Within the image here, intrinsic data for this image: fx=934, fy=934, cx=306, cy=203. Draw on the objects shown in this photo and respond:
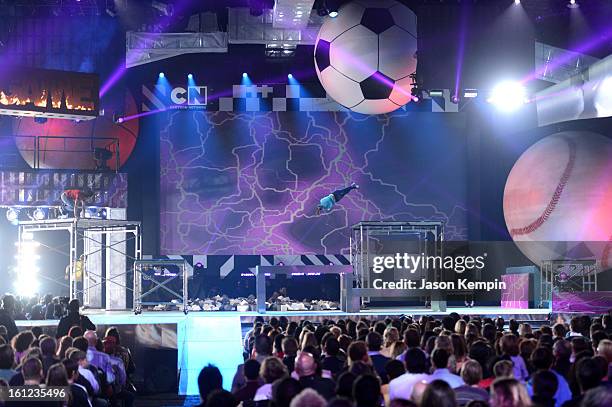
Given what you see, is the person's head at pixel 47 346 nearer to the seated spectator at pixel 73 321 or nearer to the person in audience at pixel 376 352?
the person in audience at pixel 376 352

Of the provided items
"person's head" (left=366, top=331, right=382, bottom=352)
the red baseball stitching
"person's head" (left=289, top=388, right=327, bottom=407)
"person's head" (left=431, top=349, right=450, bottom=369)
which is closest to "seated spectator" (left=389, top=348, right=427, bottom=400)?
"person's head" (left=431, top=349, right=450, bottom=369)

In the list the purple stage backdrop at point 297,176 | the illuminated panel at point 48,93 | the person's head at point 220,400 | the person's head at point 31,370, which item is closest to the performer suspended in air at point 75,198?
the illuminated panel at point 48,93

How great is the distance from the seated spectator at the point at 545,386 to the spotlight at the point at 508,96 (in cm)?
1041

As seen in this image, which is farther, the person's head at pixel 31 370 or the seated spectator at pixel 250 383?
the seated spectator at pixel 250 383

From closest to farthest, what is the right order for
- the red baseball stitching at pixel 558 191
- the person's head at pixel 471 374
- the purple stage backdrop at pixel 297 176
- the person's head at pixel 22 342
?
the person's head at pixel 471 374 < the person's head at pixel 22 342 < the red baseball stitching at pixel 558 191 < the purple stage backdrop at pixel 297 176

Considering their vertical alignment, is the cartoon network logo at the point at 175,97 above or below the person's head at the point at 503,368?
above

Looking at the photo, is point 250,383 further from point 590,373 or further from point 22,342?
point 22,342

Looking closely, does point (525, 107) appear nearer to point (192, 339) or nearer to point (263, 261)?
point (263, 261)

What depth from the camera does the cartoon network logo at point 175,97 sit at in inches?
885

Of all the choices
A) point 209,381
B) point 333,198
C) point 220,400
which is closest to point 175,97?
point 333,198

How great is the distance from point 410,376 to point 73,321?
266 inches

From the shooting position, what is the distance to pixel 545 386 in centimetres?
636

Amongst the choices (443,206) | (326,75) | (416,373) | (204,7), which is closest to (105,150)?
(204,7)

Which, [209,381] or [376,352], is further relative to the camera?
[376,352]
